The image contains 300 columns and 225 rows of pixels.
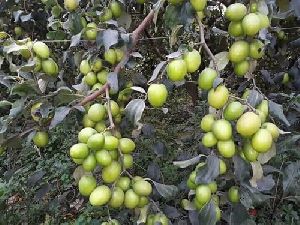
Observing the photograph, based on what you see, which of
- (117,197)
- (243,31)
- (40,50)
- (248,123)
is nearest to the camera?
(248,123)

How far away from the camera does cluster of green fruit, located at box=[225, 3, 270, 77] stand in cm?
112

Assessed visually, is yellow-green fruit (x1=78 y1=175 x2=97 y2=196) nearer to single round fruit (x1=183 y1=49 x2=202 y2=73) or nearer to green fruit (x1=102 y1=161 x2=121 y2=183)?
green fruit (x1=102 y1=161 x2=121 y2=183)

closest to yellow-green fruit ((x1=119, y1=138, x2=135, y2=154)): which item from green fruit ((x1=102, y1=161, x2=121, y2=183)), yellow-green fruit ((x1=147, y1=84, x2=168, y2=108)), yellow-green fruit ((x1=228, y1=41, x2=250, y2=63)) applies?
green fruit ((x1=102, y1=161, x2=121, y2=183))

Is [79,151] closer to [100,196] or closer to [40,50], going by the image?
[100,196]

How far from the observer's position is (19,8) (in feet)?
7.73

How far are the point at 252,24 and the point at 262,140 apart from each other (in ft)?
0.95

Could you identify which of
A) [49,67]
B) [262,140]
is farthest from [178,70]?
[49,67]

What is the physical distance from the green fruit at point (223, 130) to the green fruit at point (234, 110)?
19 mm

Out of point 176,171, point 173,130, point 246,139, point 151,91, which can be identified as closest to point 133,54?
point 151,91

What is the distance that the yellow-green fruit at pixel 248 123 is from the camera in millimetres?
1071

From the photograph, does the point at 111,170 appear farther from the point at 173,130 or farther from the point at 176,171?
the point at 173,130

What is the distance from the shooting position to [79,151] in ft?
3.97

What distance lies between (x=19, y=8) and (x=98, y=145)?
1.45 metres

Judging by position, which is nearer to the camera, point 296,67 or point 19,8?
point 296,67
